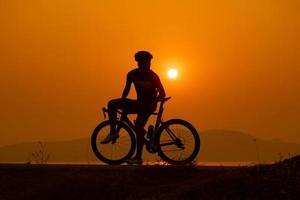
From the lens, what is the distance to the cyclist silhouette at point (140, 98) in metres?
15.7

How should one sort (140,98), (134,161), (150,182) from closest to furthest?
(150,182) < (134,161) < (140,98)

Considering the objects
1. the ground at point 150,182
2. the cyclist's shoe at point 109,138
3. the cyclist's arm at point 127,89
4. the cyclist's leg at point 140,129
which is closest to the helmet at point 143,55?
the cyclist's arm at point 127,89

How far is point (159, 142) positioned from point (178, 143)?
0.45m

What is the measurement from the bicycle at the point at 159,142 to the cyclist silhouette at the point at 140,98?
13 cm

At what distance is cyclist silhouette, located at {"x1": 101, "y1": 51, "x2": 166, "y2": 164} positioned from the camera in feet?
51.6

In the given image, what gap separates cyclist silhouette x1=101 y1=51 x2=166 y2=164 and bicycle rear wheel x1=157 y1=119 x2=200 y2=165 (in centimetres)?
48

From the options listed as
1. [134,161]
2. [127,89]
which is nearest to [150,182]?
[134,161]

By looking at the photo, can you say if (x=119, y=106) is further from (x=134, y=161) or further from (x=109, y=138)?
(x=134, y=161)

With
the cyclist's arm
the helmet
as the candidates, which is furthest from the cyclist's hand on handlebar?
the helmet

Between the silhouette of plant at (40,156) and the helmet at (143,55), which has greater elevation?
the helmet at (143,55)

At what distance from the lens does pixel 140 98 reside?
15.7m

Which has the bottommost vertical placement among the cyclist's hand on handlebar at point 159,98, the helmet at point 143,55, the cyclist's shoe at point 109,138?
the cyclist's shoe at point 109,138

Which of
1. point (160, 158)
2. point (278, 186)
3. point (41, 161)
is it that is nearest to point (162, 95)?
point (160, 158)

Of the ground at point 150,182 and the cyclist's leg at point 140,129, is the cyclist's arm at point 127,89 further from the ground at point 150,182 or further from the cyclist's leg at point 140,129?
the ground at point 150,182
